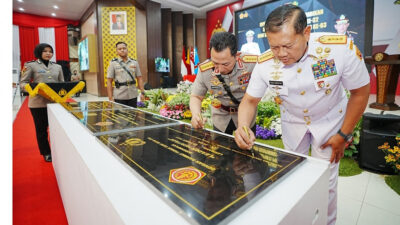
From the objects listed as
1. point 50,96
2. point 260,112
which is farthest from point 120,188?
point 260,112

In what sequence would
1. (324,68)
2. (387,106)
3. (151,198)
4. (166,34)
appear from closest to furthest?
(151,198) < (324,68) < (387,106) < (166,34)

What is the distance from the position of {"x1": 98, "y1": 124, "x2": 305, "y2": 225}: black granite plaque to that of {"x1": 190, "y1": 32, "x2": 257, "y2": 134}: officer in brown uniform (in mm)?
424

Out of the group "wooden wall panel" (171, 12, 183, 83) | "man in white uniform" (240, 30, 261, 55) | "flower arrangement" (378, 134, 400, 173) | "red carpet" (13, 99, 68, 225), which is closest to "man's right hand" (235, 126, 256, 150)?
"red carpet" (13, 99, 68, 225)

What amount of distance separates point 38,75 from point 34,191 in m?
1.29

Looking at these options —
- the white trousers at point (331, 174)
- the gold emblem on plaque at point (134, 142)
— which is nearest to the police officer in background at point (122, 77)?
the gold emblem on plaque at point (134, 142)

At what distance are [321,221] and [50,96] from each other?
2.51 meters

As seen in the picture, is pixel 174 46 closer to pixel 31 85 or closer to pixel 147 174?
pixel 31 85

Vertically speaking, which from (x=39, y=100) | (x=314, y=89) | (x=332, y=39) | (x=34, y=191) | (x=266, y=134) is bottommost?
(x=34, y=191)

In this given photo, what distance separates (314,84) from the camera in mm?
1043

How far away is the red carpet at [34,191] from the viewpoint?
1593 mm

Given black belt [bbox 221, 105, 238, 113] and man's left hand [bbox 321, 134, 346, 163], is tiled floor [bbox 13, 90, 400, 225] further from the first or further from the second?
black belt [bbox 221, 105, 238, 113]

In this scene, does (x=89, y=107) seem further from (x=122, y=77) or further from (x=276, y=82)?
(x=276, y=82)

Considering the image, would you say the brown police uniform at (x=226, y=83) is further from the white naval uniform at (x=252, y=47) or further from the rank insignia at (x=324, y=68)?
the white naval uniform at (x=252, y=47)

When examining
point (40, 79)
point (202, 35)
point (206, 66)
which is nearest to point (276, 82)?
point (206, 66)
